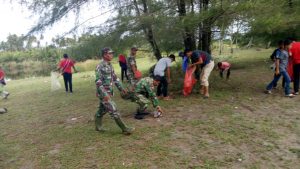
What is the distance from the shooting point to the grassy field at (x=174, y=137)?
15.5ft

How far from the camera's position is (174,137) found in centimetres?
560

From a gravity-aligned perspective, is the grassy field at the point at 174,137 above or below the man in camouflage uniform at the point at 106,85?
below

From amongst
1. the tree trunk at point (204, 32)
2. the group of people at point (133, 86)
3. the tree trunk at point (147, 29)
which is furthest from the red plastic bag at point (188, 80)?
the tree trunk at point (147, 29)

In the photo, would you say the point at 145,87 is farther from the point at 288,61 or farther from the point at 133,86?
the point at 288,61

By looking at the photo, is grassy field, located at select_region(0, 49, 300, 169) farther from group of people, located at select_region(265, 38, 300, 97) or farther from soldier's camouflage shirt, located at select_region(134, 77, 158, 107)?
soldier's camouflage shirt, located at select_region(134, 77, 158, 107)

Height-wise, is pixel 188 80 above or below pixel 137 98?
above

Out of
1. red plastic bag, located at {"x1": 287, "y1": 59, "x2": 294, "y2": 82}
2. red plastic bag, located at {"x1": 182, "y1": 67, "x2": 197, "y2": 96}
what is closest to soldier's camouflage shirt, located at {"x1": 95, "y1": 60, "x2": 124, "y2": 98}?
red plastic bag, located at {"x1": 182, "y1": 67, "x2": 197, "y2": 96}

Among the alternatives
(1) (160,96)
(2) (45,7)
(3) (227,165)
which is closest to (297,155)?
(3) (227,165)

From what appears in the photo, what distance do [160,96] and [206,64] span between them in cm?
169

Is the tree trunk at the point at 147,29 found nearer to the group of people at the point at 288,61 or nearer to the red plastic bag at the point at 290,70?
the group of people at the point at 288,61

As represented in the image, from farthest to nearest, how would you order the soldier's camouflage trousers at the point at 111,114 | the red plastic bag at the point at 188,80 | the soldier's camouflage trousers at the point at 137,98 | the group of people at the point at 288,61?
the red plastic bag at the point at 188,80 → the group of people at the point at 288,61 → the soldier's camouflage trousers at the point at 137,98 → the soldier's camouflage trousers at the point at 111,114

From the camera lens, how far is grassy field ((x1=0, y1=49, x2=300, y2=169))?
4.72 meters

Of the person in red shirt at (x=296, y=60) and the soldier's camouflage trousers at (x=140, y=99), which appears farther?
the person in red shirt at (x=296, y=60)

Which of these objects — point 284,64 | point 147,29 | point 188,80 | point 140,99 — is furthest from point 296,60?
point 140,99
